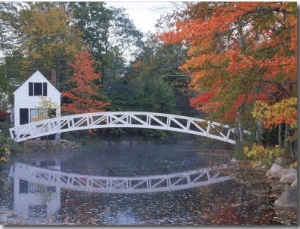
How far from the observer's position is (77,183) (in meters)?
8.96

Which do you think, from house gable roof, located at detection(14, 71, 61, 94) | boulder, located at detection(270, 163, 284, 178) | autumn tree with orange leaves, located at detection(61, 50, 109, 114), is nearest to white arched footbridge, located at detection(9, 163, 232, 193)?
boulder, located at detection(270, 163, 284, 178)

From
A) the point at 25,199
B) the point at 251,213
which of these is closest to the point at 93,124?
the point at 25,199

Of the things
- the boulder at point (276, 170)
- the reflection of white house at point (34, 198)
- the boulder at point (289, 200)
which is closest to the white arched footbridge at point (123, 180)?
the reflection of white house at point (34, 198)

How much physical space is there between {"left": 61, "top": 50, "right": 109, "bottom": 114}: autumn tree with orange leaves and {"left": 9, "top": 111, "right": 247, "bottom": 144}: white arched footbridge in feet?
2.12

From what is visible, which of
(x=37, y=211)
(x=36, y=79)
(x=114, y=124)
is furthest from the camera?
(x=36, y=79)

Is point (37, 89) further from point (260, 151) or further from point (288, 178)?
point (260, 151)

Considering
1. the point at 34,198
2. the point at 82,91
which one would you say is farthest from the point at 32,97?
the point at 34,198

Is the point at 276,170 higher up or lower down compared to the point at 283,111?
lower down

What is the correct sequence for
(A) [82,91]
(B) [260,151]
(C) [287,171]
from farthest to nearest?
1. (A) [82,91]
2. (C) [287,171]
3. (B) [260,151]

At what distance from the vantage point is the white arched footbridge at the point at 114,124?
13.9 meters

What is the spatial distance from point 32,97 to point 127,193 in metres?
8.63

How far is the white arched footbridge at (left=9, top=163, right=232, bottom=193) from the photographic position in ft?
27.2

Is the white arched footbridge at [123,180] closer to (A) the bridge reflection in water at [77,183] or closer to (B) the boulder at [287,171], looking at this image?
(A) the bridge reflection in water at [77,183]

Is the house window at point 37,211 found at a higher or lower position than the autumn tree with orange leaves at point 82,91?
lower
